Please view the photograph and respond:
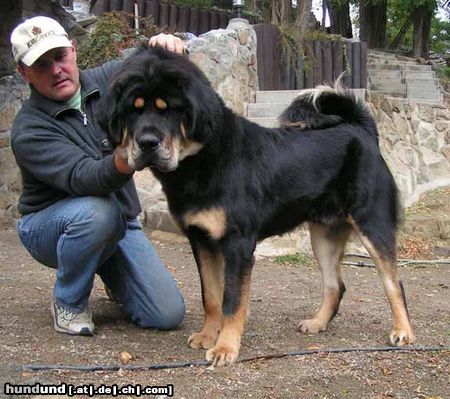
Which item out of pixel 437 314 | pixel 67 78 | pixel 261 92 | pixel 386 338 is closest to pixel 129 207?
pixel 67 78

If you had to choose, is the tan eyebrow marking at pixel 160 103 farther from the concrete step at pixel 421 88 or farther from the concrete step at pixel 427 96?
the concrete step at pixel 421 88

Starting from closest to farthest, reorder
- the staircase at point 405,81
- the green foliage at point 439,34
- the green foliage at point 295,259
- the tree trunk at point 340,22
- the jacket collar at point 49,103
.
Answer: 1. the jacket collar at point 49,103
2. the green foliage at point 295,259
3. the staircase at point 405,81
4. the tree trunk at point 340,22
5. the green foliage at point 439,34

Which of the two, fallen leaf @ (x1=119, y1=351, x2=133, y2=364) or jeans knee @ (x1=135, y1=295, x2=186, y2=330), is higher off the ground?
fallen leaf @ (x1=119, y1=351, x2=133, y2=364)

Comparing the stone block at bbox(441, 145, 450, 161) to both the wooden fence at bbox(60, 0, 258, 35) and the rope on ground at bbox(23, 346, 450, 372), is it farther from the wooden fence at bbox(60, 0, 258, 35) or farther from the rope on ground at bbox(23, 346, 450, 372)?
the rope on ground at bbox(23, 346, 450, 372)

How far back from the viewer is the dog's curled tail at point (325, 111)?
12.7 ft

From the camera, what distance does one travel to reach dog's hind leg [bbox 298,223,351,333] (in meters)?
3.99

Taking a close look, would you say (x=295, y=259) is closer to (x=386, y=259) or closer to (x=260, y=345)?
(x=386, y=259)

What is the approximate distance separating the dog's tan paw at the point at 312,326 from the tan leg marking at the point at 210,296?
2.03ft

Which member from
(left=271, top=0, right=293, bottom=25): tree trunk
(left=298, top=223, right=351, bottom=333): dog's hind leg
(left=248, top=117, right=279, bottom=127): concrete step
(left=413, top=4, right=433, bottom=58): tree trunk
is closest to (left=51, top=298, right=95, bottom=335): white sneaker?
(left=298, top=223, right=351, bottom=333): dog's hind leg

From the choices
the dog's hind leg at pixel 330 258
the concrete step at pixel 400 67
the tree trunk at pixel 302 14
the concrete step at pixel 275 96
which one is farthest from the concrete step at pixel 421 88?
the dog's hind leg at pixel 330 258

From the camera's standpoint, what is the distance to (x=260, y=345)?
138 inches

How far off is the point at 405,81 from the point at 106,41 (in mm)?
7106

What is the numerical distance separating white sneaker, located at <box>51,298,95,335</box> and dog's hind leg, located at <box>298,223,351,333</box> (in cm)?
133

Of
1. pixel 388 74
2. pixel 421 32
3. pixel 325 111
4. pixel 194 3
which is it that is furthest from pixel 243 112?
pixel 421 32
